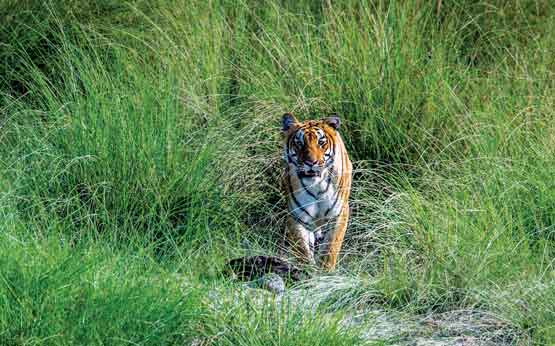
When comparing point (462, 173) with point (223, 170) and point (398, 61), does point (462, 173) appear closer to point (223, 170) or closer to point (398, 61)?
point (398, 61)

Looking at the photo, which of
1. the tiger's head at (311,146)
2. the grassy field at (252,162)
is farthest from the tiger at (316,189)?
the grassy field at (252,162)

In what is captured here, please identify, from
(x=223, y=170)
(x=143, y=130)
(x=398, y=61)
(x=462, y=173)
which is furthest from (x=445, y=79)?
(x=143, y=130)

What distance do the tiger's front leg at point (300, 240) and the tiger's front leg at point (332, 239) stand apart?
0.06 metres

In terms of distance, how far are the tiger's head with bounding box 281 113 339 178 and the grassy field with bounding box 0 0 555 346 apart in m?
0.36

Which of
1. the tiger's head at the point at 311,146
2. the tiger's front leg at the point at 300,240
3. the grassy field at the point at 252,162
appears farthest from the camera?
the tiger's front leg at the point at 300,240

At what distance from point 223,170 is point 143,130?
481mm

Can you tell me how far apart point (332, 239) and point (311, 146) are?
0.46 metres

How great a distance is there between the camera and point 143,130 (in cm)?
516

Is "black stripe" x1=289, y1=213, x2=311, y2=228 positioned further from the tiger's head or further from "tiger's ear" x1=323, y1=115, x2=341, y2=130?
"tiger's ear" x1=323, y1=115, x2=341, y2=130

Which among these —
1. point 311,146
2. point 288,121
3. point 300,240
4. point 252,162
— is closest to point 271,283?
point 300,240

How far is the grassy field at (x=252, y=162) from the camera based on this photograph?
3875 millimetres

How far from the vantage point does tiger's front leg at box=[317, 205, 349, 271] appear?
16.4 ft

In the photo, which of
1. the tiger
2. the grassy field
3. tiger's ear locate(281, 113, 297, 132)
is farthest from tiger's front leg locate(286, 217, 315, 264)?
tiger's ear locate(281, 113, 297, 132)

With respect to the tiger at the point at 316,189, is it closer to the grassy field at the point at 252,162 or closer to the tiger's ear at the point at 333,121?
the tiger's ear at the point at 333,121
